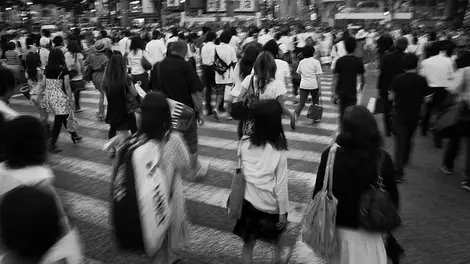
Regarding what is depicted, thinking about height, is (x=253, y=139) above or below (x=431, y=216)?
above

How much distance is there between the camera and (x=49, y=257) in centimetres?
238

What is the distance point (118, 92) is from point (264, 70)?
253 centimetres

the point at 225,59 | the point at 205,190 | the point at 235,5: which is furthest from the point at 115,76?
the point at 235,5

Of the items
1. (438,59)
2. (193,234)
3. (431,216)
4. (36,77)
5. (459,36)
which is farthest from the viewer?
(459,36)

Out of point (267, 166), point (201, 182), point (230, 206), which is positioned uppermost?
point (267, 166)

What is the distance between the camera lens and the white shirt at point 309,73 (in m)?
10.3

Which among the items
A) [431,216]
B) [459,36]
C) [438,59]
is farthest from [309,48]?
[459,36]

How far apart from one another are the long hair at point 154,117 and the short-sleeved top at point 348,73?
537 centimetres

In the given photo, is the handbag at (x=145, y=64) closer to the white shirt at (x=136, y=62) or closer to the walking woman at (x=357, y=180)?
the white shirt at (x=136, y=62)

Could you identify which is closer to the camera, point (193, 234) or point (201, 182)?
point (193, 234)

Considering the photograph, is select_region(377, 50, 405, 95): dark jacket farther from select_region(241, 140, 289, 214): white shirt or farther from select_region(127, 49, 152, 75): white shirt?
select_region(241, 140, 289, 214): white shirt

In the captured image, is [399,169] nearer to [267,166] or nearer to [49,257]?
[267,166]

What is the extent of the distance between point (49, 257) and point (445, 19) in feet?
122

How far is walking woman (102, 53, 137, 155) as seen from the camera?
Answer: 7.40m
